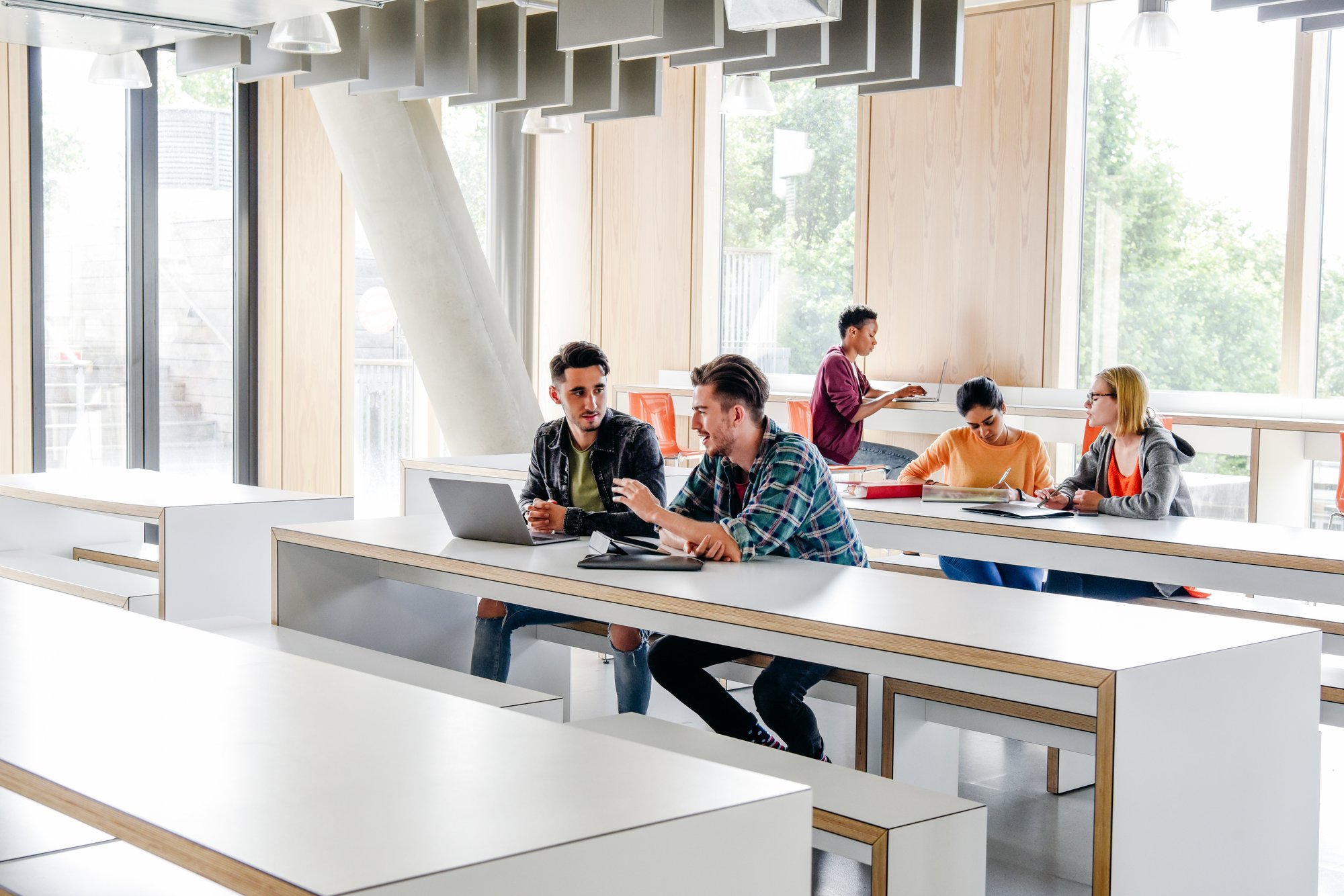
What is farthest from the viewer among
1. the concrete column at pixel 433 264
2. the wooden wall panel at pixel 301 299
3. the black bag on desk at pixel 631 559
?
the wooden wall panel at pixel 301 299

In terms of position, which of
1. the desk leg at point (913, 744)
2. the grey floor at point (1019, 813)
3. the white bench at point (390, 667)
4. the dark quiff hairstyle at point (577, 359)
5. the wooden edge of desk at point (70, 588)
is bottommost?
the grey floor at point (1019, 813)

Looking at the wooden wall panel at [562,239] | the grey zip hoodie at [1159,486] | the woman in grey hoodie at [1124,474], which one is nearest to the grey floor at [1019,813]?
the woman in grey hoodie at [1124,474]

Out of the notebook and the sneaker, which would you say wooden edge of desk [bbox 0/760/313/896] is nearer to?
the sneaker

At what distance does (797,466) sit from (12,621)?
6.00 feet

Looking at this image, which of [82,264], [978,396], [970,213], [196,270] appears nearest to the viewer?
[978,396]

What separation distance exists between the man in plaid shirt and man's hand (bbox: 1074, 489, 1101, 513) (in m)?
1.26

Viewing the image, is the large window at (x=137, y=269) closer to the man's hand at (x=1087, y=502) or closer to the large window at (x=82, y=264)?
the large window at (x=82, y=264)

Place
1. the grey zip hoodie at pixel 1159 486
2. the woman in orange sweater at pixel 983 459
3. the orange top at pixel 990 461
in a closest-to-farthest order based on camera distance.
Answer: the grey zip hoodie at pixel 1159 486 → the woman in orange sweater at pixel 983 459 → the orange top at pixel 990 461

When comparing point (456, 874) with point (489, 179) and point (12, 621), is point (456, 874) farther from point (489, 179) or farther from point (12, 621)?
point (489, 179)

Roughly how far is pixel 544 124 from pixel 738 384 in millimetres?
3478

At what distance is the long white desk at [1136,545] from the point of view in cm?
363

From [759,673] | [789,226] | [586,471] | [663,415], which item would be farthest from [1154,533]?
[789,226]

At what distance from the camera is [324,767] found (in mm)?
1724

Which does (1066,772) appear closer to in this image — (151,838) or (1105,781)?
(1105,781)
